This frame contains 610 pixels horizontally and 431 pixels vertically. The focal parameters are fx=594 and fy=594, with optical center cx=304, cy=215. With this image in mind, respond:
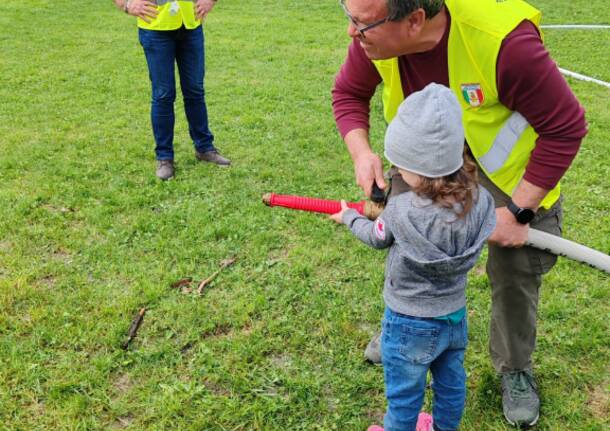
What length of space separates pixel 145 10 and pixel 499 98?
359 centimetres

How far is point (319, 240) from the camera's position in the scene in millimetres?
4348

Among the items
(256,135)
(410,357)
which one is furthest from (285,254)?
(256,135)

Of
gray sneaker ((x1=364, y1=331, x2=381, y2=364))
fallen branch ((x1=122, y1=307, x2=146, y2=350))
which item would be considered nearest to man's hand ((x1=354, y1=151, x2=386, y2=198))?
gray sneaker ((x1=364, y1=331, x2=381, y2=364))

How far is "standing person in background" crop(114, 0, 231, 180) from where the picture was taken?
194 inches

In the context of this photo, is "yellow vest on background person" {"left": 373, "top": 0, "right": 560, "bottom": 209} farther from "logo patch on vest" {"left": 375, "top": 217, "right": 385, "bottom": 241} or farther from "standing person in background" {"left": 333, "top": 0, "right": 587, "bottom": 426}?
"logo patch on vest" {"left": 375, "top": 217, "right": 385, "bottom": 241}

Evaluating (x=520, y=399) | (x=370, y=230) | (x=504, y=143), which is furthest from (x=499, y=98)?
(x=520, y=399)

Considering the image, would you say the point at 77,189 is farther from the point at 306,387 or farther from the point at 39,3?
the point at 39,3

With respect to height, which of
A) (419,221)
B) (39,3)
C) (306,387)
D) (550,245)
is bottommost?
(39,3)

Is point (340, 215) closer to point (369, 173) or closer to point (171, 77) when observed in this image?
point (369, 173)

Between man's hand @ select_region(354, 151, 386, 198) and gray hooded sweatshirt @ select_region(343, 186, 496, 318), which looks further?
man's hand @ select_region(354, 151, 386, 198)

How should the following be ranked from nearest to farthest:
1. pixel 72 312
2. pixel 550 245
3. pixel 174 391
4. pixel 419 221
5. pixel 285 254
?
1. pixel 419 221
2. pixel 550 245
3. pixel 174 391
4. pixel 72 312
5. pixel 285 254

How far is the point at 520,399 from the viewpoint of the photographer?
9.26 ft

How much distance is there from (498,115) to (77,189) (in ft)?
12.7

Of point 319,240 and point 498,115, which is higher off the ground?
point 498,115
